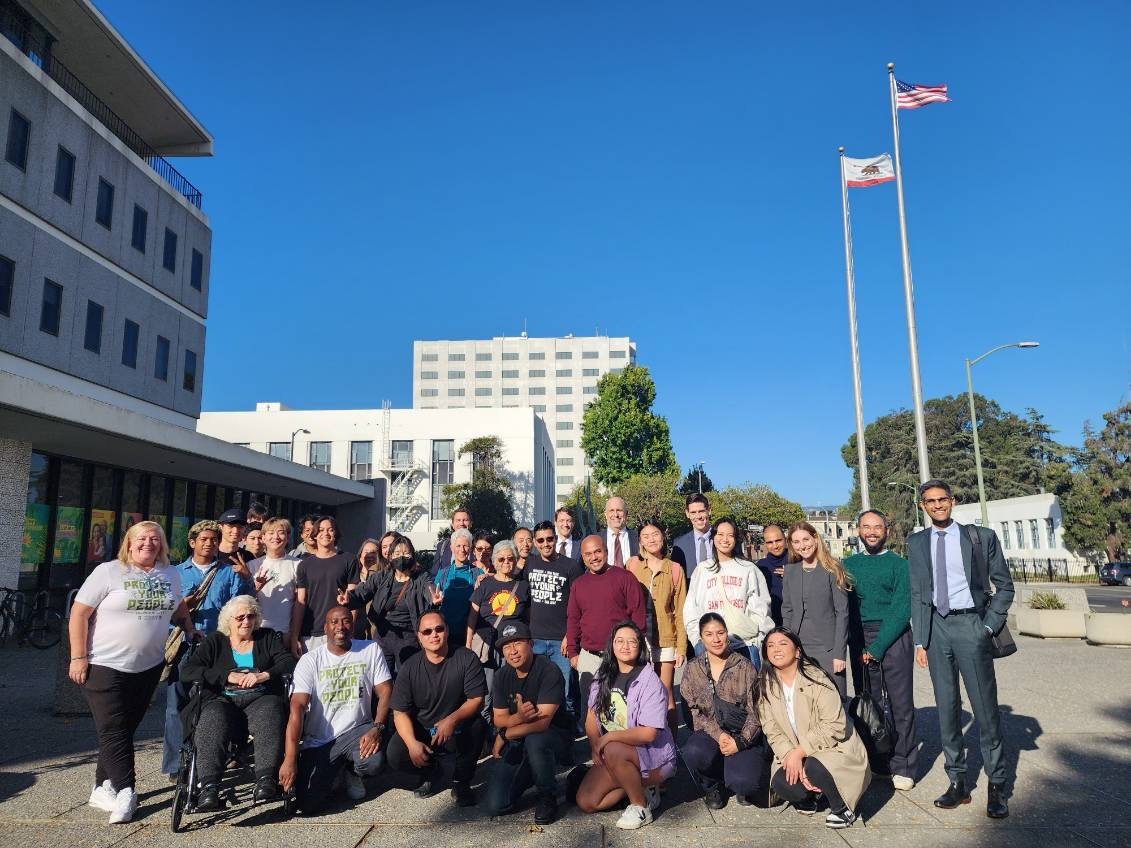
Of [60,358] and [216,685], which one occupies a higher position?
[60,358]

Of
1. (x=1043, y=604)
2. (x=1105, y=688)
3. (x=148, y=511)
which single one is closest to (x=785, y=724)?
(x=1105, y=688)

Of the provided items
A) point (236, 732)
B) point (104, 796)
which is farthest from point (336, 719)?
point (104, 796)

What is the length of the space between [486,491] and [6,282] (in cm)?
2827

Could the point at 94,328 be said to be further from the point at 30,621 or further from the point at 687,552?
the point at 687,552

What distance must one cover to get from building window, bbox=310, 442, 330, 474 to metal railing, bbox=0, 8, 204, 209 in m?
27.2

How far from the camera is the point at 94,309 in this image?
21.1m

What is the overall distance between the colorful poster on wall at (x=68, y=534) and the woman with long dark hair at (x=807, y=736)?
17217mm

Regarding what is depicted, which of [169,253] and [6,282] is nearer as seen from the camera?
[6,282]

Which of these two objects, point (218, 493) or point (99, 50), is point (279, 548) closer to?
point (218, 493)

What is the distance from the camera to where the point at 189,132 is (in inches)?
1040

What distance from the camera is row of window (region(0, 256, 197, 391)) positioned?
1784 centimetres

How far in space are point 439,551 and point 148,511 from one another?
1612 centimetres

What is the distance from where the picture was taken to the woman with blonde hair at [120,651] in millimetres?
4832

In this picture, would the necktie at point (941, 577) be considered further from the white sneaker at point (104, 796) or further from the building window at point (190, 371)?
the building window at point (190, 371)
